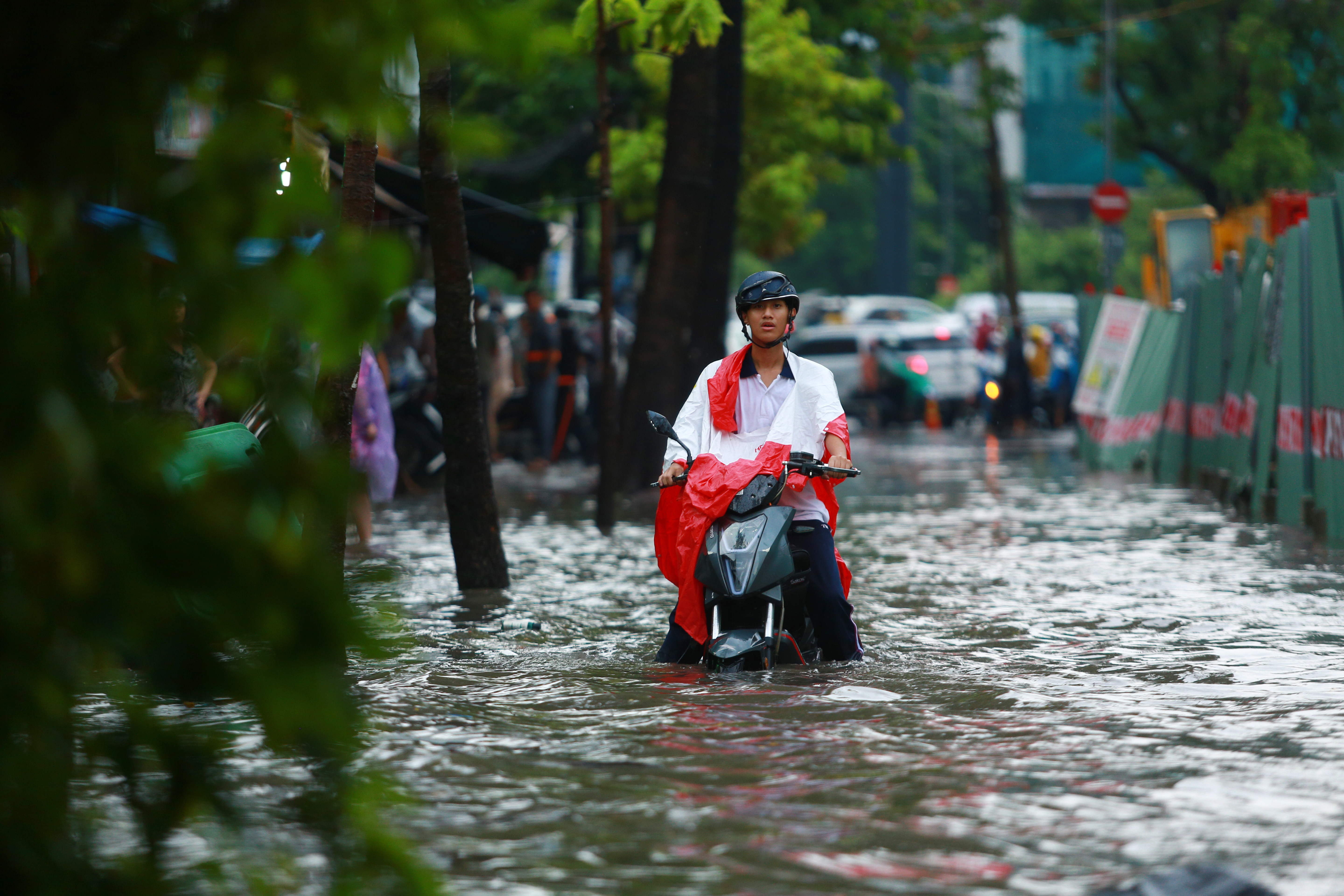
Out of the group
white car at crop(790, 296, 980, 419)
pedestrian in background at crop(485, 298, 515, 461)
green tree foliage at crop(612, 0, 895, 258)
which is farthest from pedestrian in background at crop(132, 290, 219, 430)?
white car at crop(790, 296, 980, 419)

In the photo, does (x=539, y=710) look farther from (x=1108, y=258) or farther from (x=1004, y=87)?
(x=1004, y=87)

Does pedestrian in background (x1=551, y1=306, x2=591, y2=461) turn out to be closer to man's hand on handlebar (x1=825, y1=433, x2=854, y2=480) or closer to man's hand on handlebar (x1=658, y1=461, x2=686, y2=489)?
man's hand on handlebar (x1=658, y1=461, x2=686, y2=489)

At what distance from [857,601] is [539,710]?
370cm

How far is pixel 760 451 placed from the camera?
7.36 m

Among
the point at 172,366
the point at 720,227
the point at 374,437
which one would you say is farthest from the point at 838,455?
the point at 720,227

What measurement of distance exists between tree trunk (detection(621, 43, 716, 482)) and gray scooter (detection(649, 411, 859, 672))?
859 centimetres

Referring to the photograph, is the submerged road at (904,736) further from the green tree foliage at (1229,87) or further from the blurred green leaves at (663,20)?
the green tree foliage at (1229,87)

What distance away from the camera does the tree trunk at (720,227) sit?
1648cm

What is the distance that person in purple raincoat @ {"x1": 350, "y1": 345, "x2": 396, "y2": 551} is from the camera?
1177 centimetres

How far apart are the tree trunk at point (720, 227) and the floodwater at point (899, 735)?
5.81 meters

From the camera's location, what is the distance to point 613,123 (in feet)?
93.4

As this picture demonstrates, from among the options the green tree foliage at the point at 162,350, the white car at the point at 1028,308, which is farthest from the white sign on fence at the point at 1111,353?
the green tree foliage at the point at 162,350

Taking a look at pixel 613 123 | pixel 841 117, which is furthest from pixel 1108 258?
pixel 613 123

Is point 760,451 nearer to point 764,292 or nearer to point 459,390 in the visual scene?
point 764,292
